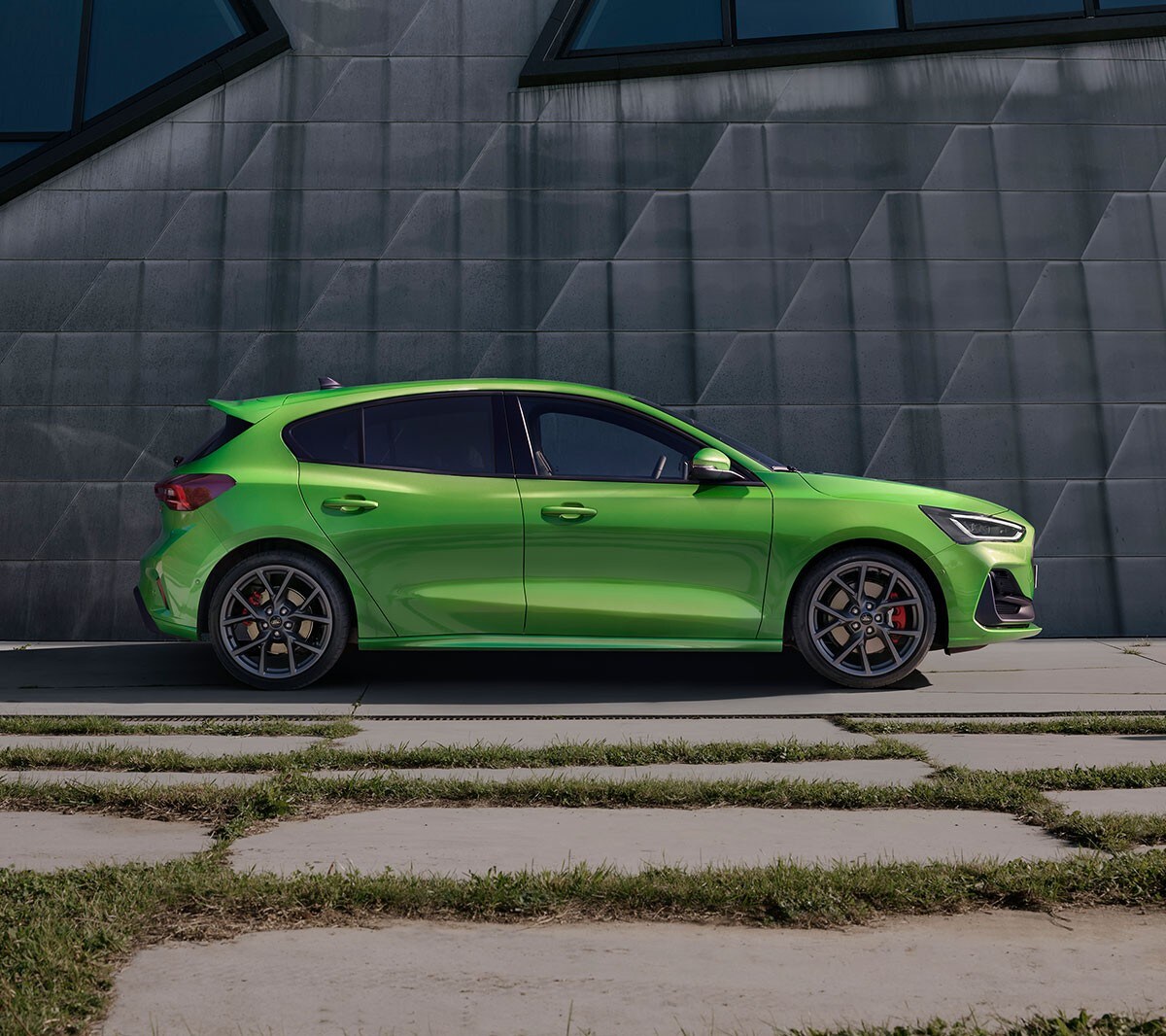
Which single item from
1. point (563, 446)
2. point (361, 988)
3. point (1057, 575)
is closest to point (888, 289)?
point (1057, 575)

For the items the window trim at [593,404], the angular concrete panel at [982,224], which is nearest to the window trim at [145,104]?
the window trim at [593,404]

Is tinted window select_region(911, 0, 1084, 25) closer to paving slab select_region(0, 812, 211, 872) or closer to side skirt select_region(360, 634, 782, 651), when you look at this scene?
side skirt select_region(360, 634, 782, 651)

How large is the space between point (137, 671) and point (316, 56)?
564 cm

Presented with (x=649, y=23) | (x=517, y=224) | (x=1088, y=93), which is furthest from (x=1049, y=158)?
(x=517, y=224)

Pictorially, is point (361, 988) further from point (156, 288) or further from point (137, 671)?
point (156, 288)

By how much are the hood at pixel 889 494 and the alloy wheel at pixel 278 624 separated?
2707 millimetres

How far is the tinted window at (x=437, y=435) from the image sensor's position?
570 cm

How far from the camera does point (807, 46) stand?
9102 millimetres

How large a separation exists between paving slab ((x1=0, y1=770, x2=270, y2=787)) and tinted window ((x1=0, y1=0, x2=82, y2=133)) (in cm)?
758

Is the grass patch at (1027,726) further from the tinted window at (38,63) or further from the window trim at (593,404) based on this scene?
the tinted window at (38,63)

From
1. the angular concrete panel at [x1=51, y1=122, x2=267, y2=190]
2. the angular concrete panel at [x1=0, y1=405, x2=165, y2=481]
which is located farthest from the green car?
the angular concrete panel at [x1=51, y1=122, x2=267, y2=190]

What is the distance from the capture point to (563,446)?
18.6 ft

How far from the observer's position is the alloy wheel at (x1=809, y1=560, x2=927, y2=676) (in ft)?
18.1

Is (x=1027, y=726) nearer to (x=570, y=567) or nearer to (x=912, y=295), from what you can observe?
(x=570, y=567)
